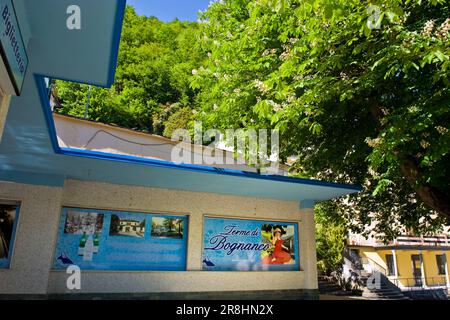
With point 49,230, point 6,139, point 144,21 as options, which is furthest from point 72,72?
point 144,21

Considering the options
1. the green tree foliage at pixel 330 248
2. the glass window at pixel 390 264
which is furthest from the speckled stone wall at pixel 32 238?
the glass window at pixel 390 264

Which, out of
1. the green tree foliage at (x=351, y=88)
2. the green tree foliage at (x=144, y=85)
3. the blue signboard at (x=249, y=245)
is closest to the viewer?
the green tree foliage at (x=351, y=88)

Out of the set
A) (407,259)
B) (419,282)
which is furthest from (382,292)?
(419,282)

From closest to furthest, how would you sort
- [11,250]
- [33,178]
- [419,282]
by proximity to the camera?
[11,250] < [33,178] < [419,282]

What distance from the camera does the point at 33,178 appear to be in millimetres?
9406

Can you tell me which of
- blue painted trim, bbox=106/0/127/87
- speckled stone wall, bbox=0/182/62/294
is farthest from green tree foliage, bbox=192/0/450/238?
speckled stone wall, bbox=0/182/62/294

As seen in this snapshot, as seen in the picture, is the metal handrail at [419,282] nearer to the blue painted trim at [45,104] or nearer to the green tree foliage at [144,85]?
the green tree foliage at [144,85]

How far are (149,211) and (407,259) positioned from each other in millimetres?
30718

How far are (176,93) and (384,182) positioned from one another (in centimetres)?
3379

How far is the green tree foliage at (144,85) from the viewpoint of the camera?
124 feet

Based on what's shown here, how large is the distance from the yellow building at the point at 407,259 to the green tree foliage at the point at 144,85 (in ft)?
72.3

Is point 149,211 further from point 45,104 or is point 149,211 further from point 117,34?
point 117,34

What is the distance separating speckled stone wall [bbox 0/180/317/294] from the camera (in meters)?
9.02

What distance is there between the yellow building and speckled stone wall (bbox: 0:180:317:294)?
17578mm
